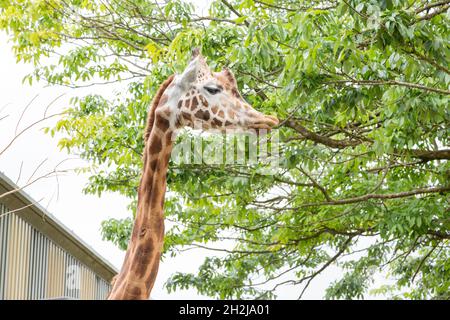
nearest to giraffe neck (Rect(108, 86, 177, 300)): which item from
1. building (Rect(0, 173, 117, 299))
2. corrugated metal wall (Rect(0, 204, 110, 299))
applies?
building (Rect(0, 173, 117, 299))

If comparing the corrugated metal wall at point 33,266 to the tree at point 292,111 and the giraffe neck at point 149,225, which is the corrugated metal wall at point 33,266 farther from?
the giraffe neck at point 149,225

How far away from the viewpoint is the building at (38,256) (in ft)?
19.2

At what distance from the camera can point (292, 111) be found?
684cm

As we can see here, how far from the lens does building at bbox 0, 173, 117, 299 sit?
5.84 m

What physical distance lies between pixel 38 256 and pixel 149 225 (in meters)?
2.89

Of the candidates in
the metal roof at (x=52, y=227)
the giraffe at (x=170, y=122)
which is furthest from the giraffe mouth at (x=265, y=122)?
the metal roof at (x=52, y=227)

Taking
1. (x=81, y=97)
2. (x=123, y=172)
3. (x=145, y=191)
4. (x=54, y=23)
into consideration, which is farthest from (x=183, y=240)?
(x=145, y=191)

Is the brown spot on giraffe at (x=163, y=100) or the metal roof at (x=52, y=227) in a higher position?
the metal roof at (x=52, y=227)

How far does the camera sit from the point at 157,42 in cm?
816

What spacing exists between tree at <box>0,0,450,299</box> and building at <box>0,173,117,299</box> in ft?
3.26

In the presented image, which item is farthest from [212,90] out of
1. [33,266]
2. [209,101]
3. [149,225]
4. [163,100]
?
[33,266]

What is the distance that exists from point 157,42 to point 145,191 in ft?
15.1

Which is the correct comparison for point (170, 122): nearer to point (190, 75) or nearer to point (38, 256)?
point (190, 75)

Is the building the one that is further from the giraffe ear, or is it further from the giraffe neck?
the giraffe ear
